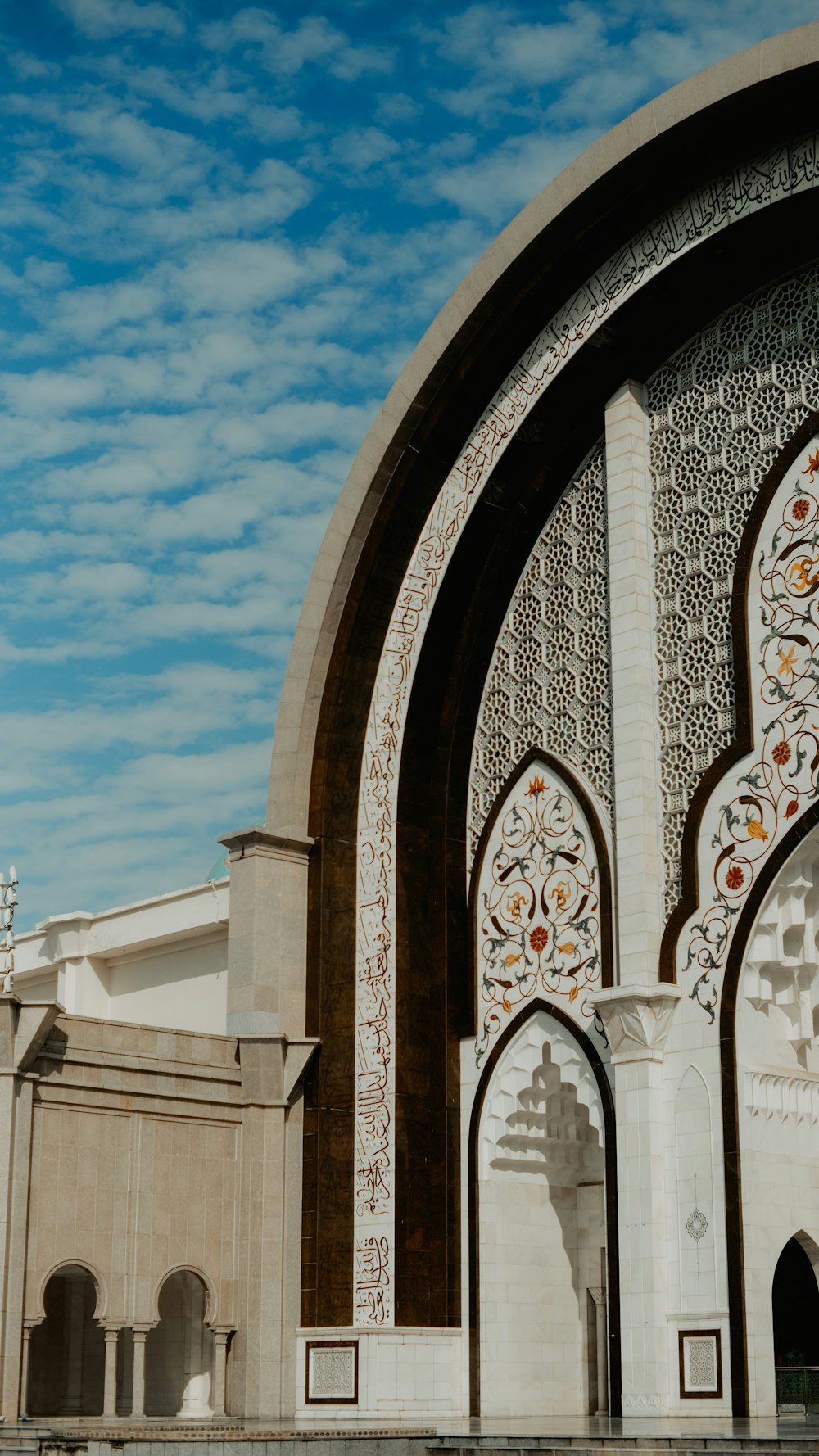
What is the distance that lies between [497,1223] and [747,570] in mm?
4377

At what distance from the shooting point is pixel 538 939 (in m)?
11.9

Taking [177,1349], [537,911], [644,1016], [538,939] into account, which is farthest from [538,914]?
[177,1349]

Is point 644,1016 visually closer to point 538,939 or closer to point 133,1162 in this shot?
point 538,939

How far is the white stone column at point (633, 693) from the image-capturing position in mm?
11195

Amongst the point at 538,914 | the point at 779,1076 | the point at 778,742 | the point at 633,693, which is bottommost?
the point at 779,1076

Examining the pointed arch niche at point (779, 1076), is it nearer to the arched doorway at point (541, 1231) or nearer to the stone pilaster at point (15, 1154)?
the arched doorway at point (541, 1231)

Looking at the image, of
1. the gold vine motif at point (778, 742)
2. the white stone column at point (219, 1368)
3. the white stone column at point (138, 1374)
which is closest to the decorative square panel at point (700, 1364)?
the gold vine motif at point (778, 742)

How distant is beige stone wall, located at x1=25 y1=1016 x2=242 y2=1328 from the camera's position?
10.9 meters

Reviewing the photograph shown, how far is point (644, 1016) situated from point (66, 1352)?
5829 millimetres

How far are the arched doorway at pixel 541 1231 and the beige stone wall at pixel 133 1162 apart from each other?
1.61 meters

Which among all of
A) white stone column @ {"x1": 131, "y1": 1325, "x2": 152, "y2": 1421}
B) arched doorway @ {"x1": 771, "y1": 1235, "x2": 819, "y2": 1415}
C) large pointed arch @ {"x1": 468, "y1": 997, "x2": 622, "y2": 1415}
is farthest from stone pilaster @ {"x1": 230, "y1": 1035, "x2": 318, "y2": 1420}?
arched doorway @ {"x1": 771, "y1": 1235, "x2": 819, "y2": 1415}

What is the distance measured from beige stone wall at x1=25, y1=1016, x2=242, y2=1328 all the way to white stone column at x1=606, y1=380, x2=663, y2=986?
9.03ft

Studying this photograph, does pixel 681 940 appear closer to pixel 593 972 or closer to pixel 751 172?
pixel 593 972

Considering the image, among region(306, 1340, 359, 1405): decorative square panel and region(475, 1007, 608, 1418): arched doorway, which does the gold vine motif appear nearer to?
region(475, 1007, 608, 1418): arched doorway
